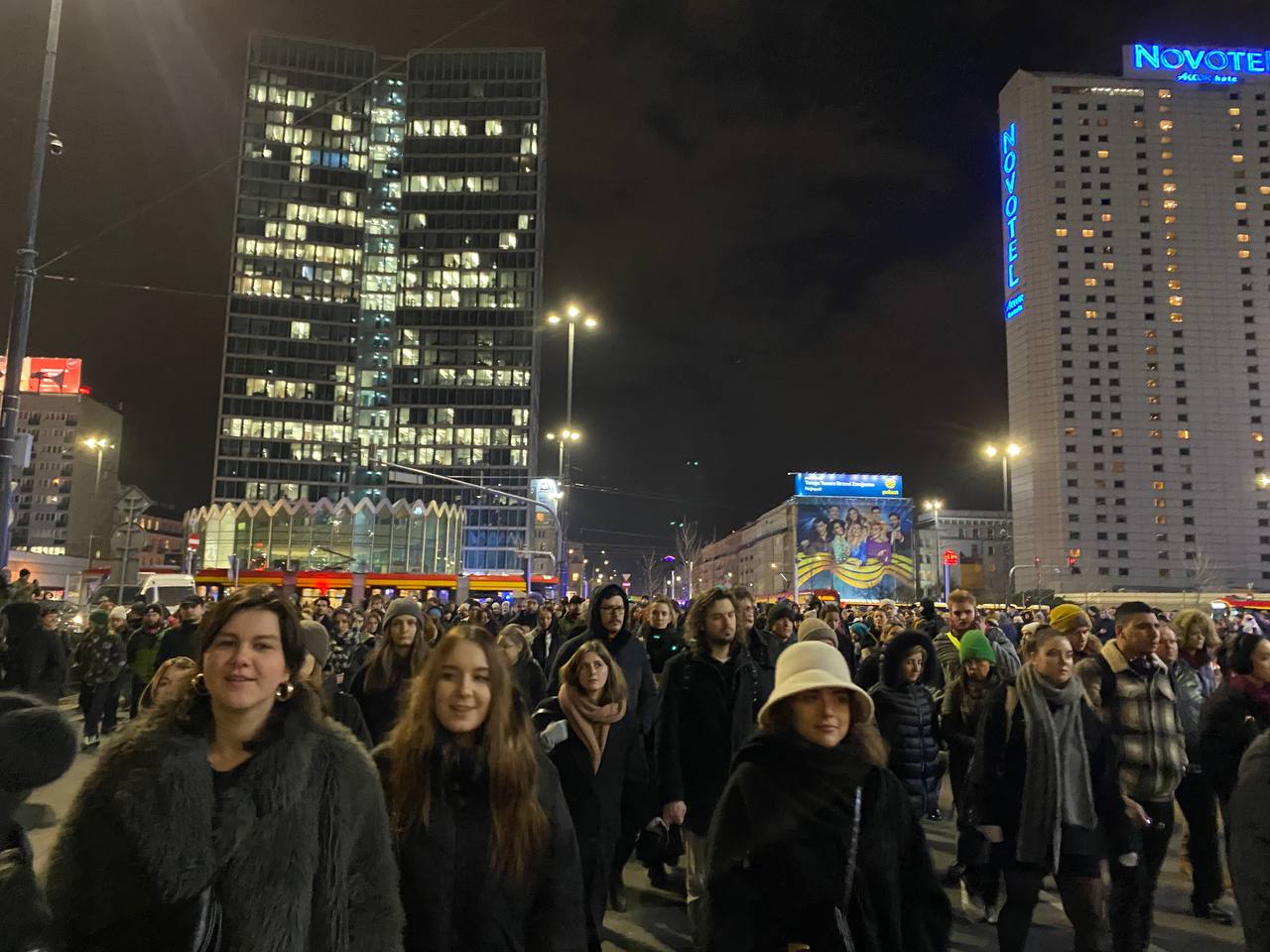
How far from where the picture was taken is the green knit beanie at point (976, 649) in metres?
6.71

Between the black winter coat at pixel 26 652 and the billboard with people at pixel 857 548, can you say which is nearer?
the black winter coat at pixel 26 652

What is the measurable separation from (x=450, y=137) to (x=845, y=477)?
2774 inches

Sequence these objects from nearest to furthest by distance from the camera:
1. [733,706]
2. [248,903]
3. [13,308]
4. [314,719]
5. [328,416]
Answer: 1. [248,903]
2. [314,719]
3. [733,706]
4. [13,308]
5. [328,416]

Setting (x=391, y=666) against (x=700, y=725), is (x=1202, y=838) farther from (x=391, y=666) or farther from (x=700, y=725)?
(x=391, y=666)

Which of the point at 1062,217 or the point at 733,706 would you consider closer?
the point at 733,706

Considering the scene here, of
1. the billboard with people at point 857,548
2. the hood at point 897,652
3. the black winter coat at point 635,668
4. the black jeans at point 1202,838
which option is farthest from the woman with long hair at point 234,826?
the billboard with people at point 857,548

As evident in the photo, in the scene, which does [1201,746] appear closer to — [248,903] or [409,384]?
[248,903]

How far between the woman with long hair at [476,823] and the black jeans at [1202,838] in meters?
5.63

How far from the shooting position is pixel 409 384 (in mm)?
112438

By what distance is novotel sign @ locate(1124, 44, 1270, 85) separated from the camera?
115 m

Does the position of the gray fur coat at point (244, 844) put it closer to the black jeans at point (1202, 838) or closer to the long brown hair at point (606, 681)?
the long brown hair at point (606, 681)

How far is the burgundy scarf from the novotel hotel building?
11265 centimetres

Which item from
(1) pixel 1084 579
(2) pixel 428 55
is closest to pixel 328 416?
(2) pixel 428 55

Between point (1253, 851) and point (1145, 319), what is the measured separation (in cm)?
12663
